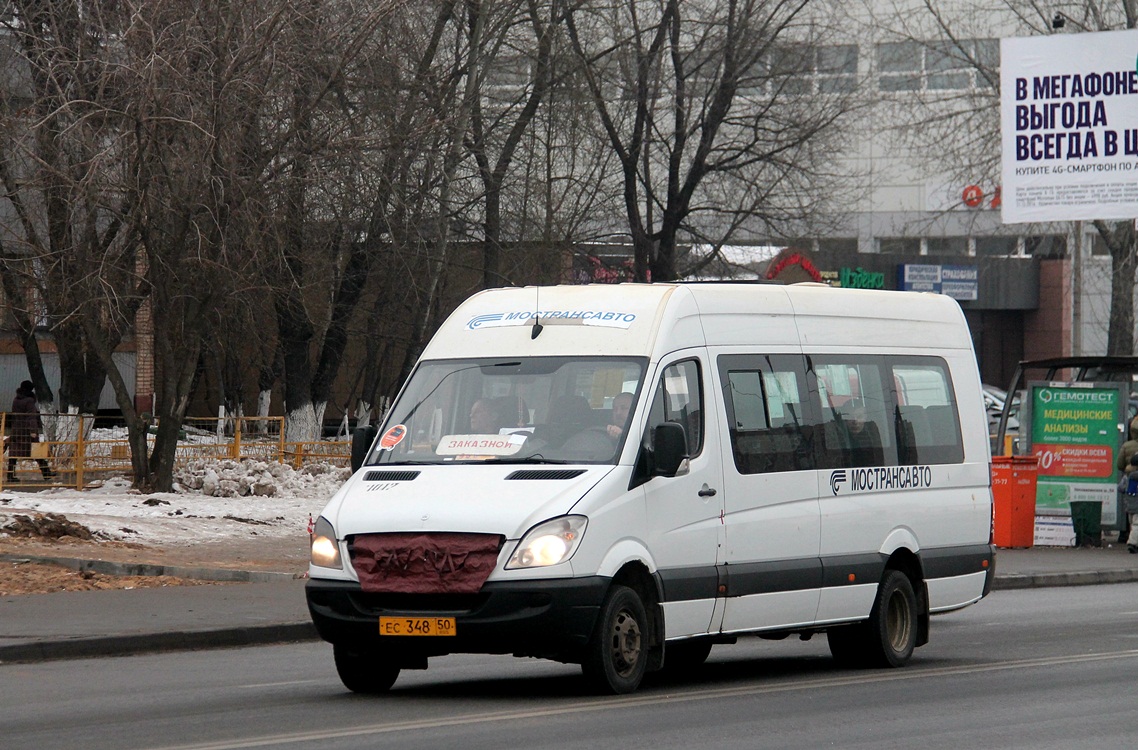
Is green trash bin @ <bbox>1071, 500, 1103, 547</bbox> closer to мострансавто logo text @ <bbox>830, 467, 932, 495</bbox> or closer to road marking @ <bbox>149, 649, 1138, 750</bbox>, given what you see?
road marking @ <bbox>149, 649, 1138, 750</bbox>

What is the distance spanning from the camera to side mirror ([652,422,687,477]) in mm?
9828

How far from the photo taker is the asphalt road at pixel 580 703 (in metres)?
8.44

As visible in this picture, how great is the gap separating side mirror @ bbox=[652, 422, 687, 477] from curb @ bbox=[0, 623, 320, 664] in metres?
4.97

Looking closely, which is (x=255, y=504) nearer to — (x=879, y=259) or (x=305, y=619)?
(x=305, y=619)

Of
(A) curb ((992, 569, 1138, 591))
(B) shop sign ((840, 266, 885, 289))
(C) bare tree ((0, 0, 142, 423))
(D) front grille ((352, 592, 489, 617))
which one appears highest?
(B) shop sign ((840, 266, 885, 289))

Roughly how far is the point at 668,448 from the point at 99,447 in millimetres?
18598

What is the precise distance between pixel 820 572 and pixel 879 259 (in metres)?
49.8

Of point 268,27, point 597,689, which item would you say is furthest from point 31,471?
point 597,689

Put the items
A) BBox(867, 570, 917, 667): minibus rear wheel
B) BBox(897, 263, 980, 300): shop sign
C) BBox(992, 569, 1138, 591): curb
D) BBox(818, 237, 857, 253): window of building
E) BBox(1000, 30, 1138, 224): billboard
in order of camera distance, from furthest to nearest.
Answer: BBox(897, 263, 980, 300): shop sign, BBox(818, 237, 857, 253): window of building, BBox(1000, 30, 1138, 224): billboard, BBox(992, 569, 1138, 591): curb, BBox(867, 570, 917, 667): minibus rear wheel

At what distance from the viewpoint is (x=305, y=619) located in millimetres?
14297

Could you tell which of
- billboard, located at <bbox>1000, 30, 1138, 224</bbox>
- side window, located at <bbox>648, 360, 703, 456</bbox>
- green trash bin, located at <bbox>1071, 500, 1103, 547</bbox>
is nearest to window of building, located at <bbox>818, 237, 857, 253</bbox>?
billboard, located at <bbox>1000, 30, 1138, 224</bbox>

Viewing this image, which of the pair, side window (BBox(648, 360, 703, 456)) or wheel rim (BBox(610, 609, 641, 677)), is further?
side window (BBox(648, 360, 703, 456))

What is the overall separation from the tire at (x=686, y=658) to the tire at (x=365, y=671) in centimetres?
211

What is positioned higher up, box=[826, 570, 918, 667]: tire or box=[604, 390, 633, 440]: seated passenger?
box=[604, 390, 633, 440]: seated passenger
